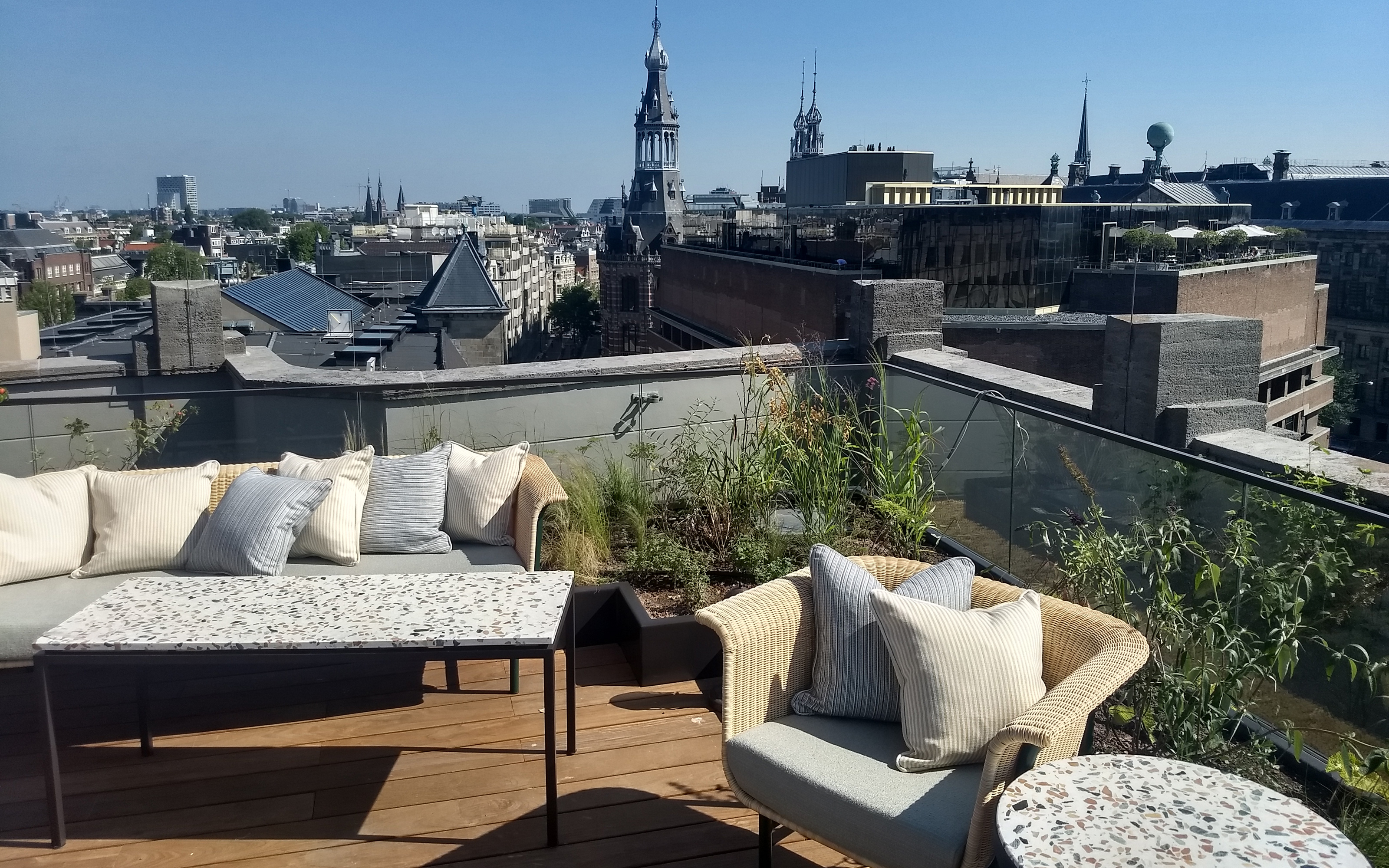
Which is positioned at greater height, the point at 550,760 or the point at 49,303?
the point at 550,760

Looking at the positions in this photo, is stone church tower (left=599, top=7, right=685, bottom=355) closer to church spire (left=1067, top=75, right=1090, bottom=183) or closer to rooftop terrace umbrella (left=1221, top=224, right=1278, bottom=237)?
rooftop terrace umbrella (left=1221, top=224, right=1278, bottom=237)

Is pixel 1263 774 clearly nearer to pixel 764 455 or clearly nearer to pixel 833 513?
pixel 833 513

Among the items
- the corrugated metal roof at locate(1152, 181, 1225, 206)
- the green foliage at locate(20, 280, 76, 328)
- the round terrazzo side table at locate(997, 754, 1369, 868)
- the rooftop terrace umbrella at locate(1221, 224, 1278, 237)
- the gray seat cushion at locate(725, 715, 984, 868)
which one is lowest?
the green foliage at locate(20, 280, 76, 328)

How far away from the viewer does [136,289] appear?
2101 inches

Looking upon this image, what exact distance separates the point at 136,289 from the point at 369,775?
A: 192ft

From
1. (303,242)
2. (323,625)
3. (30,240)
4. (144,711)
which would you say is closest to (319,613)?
(323,625)

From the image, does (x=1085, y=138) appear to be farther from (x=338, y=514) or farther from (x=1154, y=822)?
(x=1154, y=822)

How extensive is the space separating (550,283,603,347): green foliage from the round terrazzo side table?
73.5 metres

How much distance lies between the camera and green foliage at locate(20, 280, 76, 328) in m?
46.4

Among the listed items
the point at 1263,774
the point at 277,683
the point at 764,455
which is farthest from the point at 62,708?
the point at 1263,774

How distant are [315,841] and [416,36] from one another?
14.3 metres

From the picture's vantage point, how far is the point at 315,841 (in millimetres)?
2520

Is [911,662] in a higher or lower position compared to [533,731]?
higher

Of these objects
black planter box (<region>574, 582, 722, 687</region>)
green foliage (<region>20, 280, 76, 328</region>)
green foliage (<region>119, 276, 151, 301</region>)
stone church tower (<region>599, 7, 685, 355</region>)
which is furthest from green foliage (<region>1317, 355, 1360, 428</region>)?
green foliage (<region>20, 280, 76, 328</region>)
